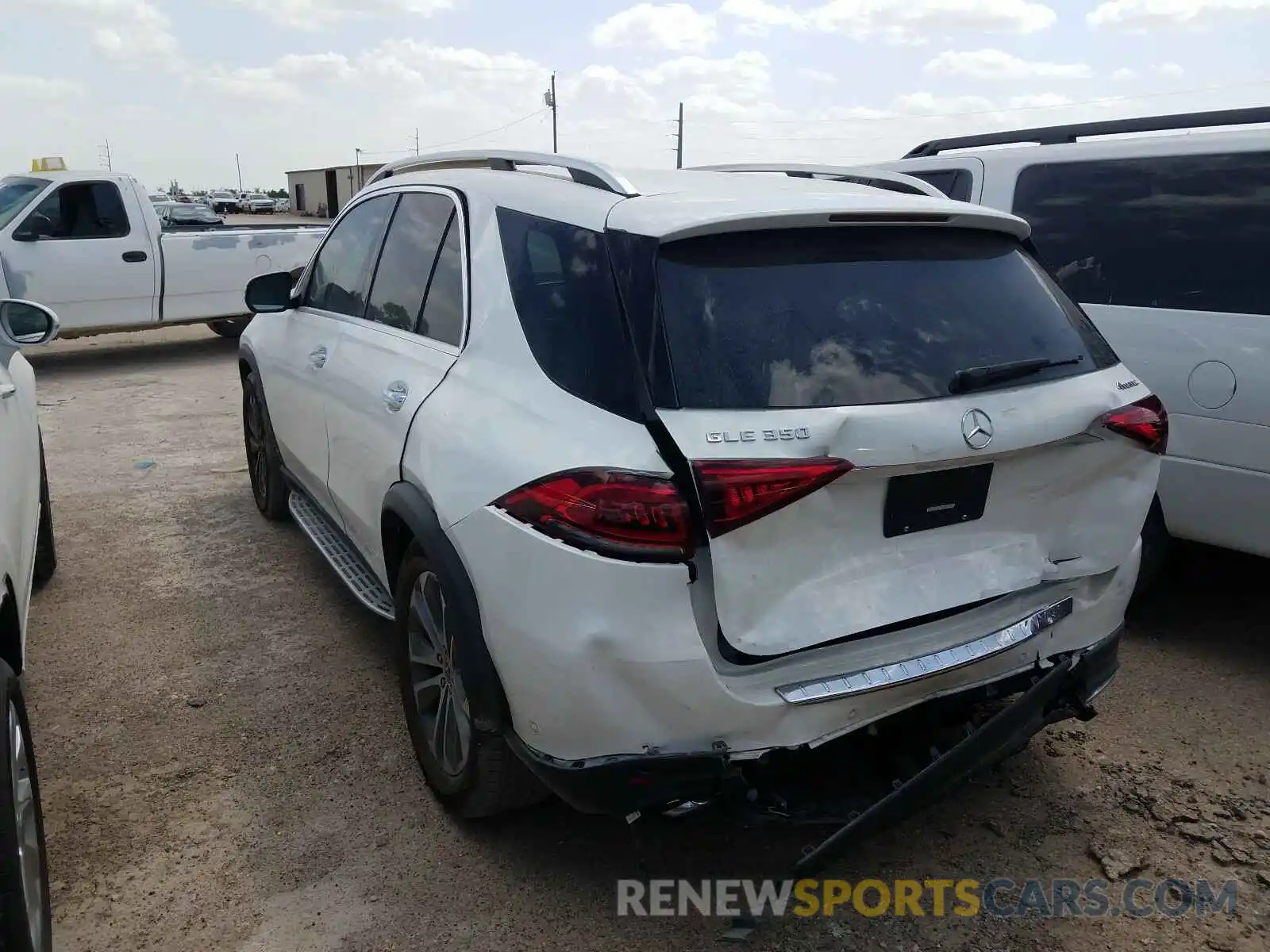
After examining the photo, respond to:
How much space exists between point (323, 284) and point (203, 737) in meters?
1.97

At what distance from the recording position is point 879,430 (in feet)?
7.35

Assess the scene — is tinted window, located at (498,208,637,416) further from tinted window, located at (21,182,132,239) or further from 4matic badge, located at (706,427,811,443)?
tinted window, located at (21,182,132,239)

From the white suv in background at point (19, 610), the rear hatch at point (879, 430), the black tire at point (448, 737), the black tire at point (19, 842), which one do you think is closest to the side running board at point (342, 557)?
the black tire at point (448, 737)

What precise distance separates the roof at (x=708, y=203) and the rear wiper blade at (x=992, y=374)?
1.41ft

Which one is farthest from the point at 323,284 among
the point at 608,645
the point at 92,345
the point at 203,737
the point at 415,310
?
the point at 92,345

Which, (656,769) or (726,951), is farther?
(726,951)

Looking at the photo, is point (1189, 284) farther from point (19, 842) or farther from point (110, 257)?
point (110, 257)

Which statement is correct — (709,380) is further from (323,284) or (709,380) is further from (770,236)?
(323,284)

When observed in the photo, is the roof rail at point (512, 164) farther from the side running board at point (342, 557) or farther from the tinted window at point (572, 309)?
the side running board at point (342, 557)

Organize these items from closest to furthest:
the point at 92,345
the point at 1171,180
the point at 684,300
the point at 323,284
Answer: the point at 684,300 < the point at 1171,180 < the point at 323,284 < the point at 92,345

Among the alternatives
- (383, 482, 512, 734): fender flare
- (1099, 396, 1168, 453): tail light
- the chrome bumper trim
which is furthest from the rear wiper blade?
(383, 482, 512, 734): fender flare

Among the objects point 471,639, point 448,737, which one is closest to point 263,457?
point 448,737

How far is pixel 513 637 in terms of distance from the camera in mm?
2354

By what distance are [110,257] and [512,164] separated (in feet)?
28.5
